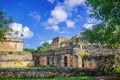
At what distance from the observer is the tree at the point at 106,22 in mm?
18188

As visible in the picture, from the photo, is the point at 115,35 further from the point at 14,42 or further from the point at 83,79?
the point at 14,42

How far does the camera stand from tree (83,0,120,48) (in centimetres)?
1819

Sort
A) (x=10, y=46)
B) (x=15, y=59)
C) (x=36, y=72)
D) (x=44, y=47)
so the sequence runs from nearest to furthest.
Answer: (x=36, y=72)
(x=15, y=59)
(x=10, y=46)
(x=44, y=47)

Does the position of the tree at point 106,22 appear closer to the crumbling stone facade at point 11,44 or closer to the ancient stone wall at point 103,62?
the ancient stone wall at point 103,62

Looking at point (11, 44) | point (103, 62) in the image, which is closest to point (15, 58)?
point (11, 44)

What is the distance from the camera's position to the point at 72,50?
30953 millimetres

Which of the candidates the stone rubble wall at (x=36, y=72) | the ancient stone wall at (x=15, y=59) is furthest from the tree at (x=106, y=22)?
the ancient stone wall at (x=15, y=59)

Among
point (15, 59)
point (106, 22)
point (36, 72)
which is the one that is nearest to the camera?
point (106, 22)

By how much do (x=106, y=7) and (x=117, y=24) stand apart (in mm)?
1598

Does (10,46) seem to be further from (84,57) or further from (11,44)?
(84,57)

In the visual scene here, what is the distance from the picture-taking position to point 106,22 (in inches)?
766

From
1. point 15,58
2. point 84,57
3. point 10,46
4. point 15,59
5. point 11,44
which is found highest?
point 11,44

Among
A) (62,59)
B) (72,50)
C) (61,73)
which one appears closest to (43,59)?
(62,59)

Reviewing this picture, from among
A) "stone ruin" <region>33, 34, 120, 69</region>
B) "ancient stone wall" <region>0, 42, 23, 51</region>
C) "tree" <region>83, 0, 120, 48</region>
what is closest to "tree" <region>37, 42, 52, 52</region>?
"ancient stone wall" <region>0, 42, 23, 51</region>
